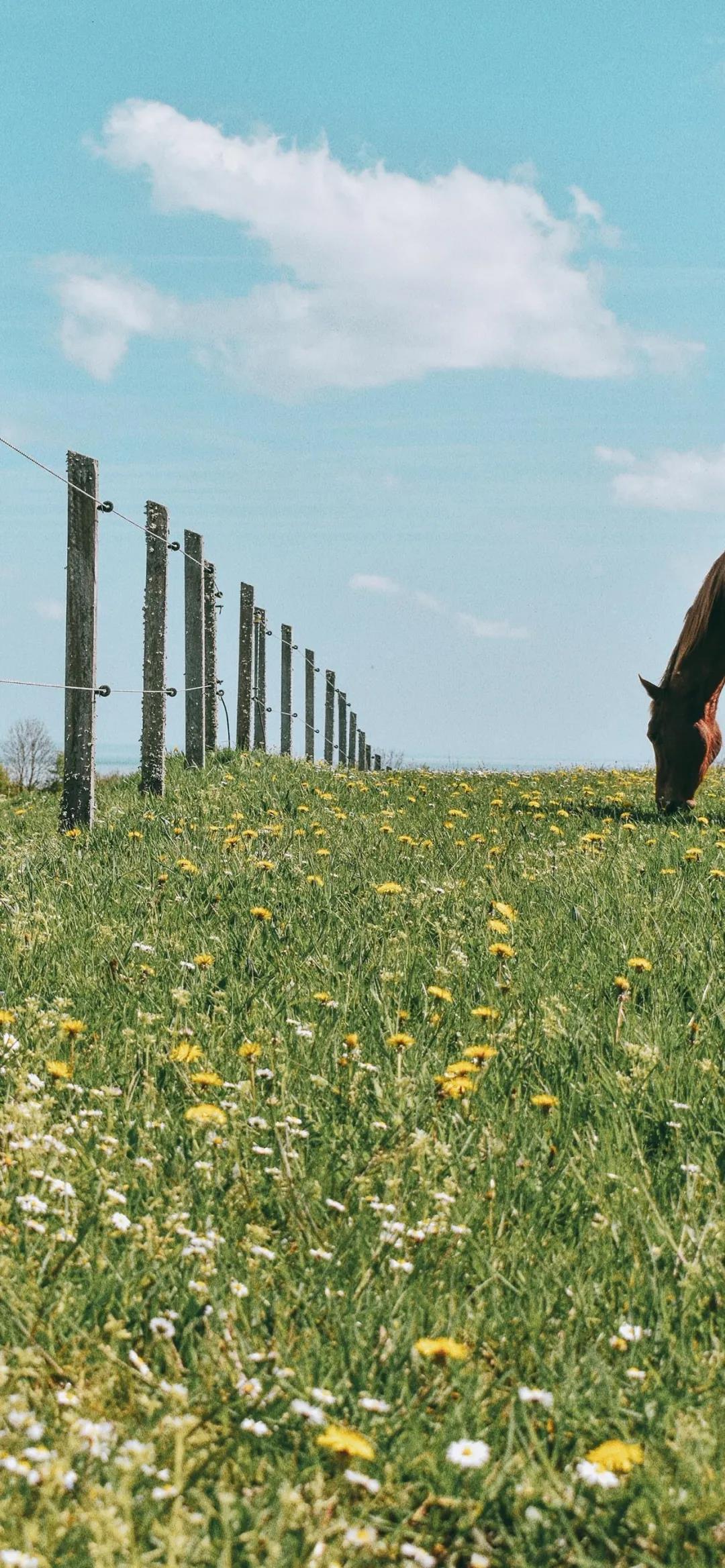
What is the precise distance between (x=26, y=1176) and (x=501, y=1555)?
162 cm

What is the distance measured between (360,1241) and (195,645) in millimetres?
14532

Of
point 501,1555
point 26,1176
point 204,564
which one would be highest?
point 204,564

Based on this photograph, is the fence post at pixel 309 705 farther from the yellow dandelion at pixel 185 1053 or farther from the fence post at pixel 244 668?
the yellow dandelion at pixel 185 1053

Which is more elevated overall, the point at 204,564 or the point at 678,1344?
the point at 204,564

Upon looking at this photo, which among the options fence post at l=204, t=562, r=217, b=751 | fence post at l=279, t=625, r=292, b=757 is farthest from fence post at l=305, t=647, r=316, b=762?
fence post at l=204, t=562, r=217, b=751

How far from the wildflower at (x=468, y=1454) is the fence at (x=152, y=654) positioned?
7.37m

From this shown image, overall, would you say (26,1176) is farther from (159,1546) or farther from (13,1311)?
(159,1546)

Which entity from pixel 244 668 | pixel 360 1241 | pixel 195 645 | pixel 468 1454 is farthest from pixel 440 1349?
pixel 244 668

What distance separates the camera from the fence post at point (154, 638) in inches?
551

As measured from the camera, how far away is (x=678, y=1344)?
2529 millimetres

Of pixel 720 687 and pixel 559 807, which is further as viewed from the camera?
pixel 720 687

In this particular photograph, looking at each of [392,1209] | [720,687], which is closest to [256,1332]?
[392,1209]

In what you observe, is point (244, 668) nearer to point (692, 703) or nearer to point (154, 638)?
point (154, 638)

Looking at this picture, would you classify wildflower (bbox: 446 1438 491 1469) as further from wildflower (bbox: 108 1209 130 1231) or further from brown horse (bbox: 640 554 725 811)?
brown horse (bbox: 640 554 725 811)
